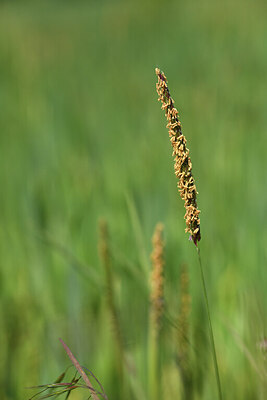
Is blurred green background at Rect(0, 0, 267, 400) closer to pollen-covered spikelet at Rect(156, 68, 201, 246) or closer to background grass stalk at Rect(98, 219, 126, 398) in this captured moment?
background grass stalk at Rect(98, 219, 126, 398)

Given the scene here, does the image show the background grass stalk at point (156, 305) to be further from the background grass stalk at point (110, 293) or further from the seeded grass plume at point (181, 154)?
the seeded grass plume at point (181, 154)

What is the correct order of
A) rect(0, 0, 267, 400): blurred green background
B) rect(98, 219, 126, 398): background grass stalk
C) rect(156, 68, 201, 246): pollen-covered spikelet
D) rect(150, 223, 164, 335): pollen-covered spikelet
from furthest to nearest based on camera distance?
rect(0, 0, 267, 400): blurred green background → rect(98, 219, 126, 398): background grass stalk → rect(150, 223, 164, 335): pollen-covered spikelet → rect(156, 68, 201, 246): pollen-covered spikelet

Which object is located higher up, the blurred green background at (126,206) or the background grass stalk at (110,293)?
the blurred green background at (126,206)

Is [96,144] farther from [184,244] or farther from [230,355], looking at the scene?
[230,355]

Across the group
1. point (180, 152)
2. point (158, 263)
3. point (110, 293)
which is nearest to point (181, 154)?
point (180, 152)

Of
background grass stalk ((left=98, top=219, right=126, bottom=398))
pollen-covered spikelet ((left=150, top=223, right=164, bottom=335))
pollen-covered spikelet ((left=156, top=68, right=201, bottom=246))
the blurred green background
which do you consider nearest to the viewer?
pollen-covered spikelet ((left=156, top=68, right=201, bottom=246))

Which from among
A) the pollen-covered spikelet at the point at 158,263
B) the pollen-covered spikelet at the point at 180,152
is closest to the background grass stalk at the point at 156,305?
the pollen-covered spikelet at the point at 158,263

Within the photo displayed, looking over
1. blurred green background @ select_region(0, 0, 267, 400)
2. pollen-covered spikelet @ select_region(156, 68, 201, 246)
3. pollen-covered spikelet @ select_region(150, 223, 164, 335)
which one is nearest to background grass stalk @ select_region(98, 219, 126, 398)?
blurred green background @ select_region(0, 0, 267, 400)

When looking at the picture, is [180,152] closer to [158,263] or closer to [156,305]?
[158,263]

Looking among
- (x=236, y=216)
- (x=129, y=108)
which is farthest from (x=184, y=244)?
(x=129, y=108)
